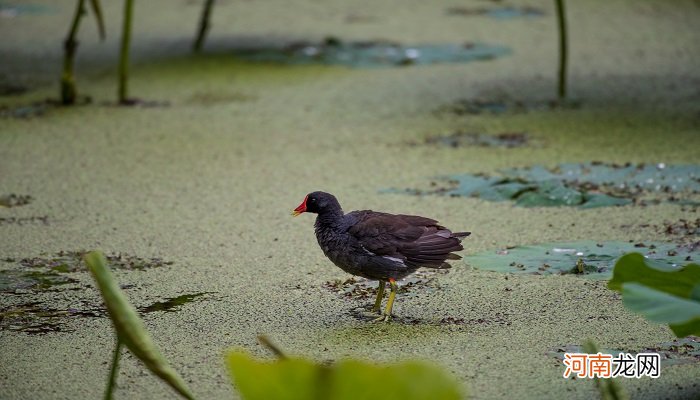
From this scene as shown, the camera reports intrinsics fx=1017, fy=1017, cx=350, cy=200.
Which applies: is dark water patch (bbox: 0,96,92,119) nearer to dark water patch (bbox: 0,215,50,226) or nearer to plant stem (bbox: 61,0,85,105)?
plant stem (bbox: 61,0,85,105)

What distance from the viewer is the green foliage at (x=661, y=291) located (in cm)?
160

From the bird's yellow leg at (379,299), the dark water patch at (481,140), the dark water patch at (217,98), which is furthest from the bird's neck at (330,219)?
the dark water patch at (217,98)

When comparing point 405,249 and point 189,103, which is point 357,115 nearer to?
point 189,103

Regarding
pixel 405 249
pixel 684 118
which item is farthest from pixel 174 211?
pixel 684 118

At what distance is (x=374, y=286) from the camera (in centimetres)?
262

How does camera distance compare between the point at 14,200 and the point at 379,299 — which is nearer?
the point at 379,299

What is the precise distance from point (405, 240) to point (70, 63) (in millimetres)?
2683

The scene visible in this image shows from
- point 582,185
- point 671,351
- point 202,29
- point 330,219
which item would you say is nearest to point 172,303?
point 330,219

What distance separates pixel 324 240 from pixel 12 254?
0.98 m

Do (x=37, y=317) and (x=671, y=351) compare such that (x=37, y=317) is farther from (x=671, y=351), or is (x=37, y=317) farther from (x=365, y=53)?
(x=365, y=53)

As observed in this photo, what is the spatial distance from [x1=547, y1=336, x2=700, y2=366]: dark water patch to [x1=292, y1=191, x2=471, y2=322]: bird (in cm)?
36

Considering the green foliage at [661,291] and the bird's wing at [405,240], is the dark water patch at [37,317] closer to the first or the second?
the bird's wing at [405,240]

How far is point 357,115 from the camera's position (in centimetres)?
450

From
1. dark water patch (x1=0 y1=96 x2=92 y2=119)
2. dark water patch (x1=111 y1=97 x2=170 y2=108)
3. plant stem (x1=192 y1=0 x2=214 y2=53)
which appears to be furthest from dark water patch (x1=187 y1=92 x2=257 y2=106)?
plant stem (x1=192 y1=0 x2=214 y2=53)
